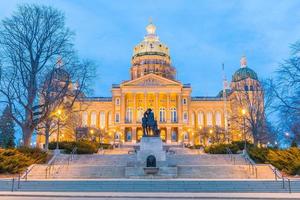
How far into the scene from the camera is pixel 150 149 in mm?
30000

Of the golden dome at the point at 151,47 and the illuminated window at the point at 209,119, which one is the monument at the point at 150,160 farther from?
the golden dome at the point at 151,47

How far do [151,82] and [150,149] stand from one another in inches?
2268

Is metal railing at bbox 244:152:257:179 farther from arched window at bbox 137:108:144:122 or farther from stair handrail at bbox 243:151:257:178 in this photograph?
arched window at bbox 137:108:144:122

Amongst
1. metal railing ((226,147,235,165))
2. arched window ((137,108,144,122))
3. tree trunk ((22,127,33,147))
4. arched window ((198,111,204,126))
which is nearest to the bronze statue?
metal railing ((226,147,235,165))

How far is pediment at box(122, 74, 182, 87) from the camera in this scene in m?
86.7

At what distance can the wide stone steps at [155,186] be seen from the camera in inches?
739

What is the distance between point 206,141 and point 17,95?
6079cm

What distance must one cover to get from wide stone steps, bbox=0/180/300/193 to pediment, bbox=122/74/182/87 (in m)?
67.4

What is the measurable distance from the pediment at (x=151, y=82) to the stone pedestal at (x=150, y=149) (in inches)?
2235

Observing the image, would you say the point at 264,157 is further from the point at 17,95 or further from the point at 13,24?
the point at 13,24

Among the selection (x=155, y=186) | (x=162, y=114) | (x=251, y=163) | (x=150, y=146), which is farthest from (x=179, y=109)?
(x=155, y=186)

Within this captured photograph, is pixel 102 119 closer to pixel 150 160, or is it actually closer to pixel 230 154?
pixel 230 154

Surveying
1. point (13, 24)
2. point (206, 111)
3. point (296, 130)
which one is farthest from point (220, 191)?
point (206, 111)

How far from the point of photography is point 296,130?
43969 millimetres
